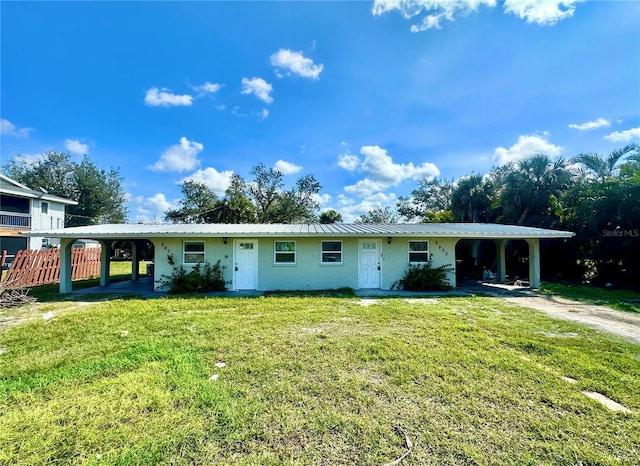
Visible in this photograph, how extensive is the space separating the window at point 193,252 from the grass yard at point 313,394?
Answer: 5.27 metres

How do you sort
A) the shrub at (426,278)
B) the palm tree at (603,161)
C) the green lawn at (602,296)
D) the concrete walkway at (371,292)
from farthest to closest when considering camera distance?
the palm tree at (603,161), the shrub at (426,278), the concrete walkway at (371,292), the green lawn at (602,296)

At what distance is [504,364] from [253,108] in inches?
640

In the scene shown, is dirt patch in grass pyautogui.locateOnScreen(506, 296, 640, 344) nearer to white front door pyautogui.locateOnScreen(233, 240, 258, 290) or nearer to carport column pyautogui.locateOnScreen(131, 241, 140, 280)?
white front door pyautogui.locateOnScreen(233, 240, 258, 290)

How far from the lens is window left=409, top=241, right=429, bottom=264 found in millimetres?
12000

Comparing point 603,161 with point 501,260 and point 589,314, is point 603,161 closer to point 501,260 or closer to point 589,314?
point 501,260

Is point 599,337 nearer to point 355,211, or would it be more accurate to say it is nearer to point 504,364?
point 504,364

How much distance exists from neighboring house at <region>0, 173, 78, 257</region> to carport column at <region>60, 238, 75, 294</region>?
35.6 feet

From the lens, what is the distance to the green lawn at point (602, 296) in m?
9.13

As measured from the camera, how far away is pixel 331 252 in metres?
11.8

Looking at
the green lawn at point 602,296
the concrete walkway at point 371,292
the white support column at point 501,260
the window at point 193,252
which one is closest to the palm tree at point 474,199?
the white support column at point 501,260

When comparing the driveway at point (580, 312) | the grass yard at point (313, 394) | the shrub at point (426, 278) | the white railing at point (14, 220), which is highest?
the white railing at point (14, 220)

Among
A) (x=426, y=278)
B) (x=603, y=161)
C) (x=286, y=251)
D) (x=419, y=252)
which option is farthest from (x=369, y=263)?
(x=603, y=161)

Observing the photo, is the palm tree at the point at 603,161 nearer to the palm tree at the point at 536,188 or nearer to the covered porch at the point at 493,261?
the palm tree at the point at 536,188

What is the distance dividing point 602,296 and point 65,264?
21.0m
